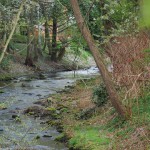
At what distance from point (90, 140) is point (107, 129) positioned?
0.86 metres

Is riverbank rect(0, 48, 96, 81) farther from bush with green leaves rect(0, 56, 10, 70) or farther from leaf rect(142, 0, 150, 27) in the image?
leaf rect(142, 0, 150, 27)

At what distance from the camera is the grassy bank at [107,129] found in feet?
30.6

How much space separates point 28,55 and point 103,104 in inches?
876

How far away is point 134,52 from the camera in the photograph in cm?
1276

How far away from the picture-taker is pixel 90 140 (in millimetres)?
10812

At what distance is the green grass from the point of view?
33.8 feet

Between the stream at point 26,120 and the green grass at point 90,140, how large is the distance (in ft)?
1.53

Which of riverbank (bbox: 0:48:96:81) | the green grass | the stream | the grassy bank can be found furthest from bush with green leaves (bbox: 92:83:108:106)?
riverbank (bbox: 0:48:96:81)

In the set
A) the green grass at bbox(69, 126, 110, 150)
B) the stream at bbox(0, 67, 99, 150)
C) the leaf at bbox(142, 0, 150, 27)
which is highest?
the leaf at bbox(142, 0, 150, 27)

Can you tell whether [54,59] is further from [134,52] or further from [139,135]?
[139,135]

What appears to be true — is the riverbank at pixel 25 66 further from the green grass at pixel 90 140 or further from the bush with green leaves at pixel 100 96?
the green grass at pixel 90 140

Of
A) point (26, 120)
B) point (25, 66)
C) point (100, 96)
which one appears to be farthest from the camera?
point (25, 66)

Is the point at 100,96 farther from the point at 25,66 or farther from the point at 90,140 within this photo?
the point at 25,66

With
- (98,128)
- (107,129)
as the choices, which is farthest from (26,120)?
(107,129)
